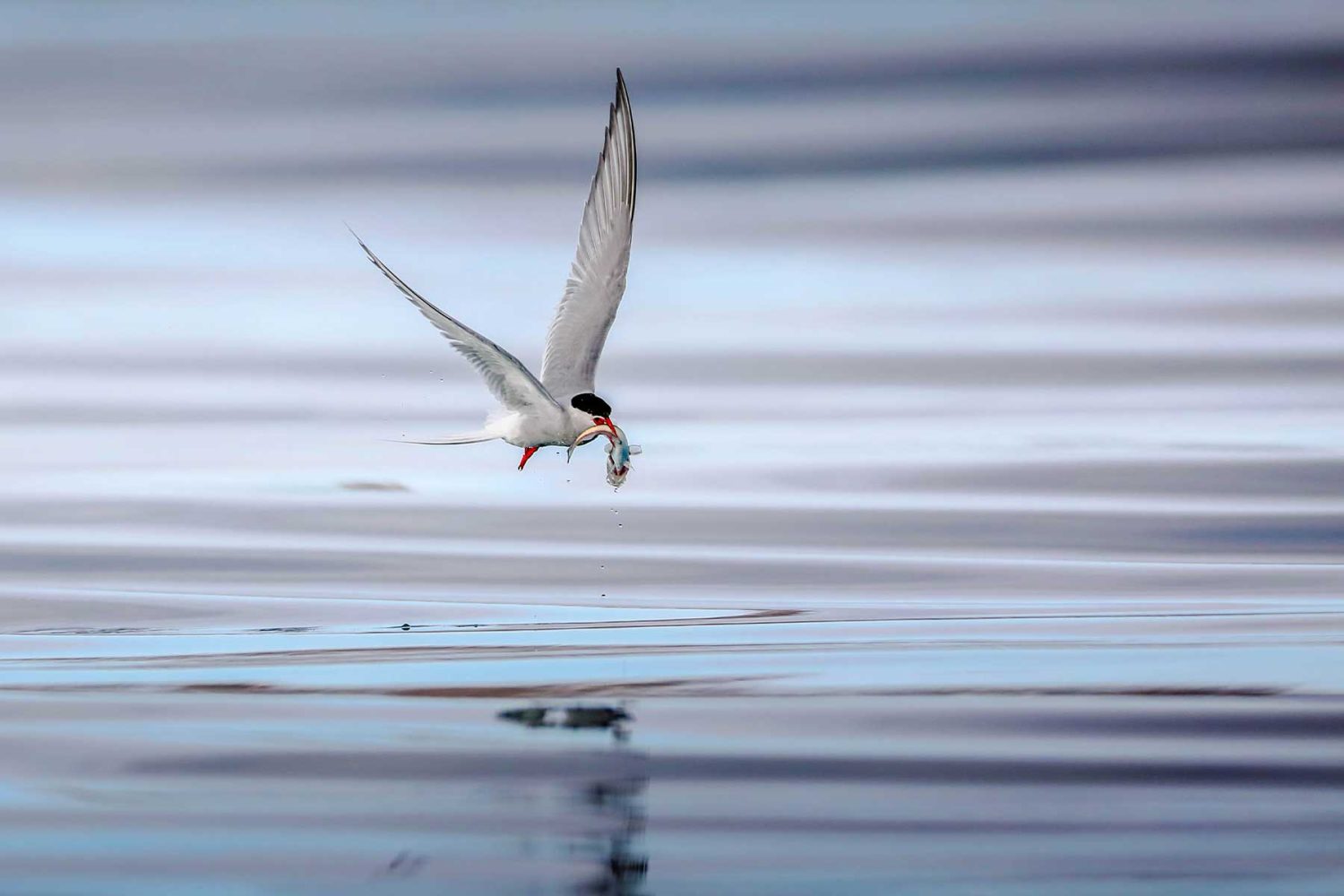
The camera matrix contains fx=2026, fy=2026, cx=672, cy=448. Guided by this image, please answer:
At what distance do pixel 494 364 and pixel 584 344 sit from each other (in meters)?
0.35

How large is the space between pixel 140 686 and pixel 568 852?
105cm

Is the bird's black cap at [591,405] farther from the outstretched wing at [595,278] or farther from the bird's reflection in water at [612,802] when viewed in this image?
the bird's reflection in water at [612,802]

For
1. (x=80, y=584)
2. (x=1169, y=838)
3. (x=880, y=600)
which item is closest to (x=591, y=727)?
(x=1169, y=838)

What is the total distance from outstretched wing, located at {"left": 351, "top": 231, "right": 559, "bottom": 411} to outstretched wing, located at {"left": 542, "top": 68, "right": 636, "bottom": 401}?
0.18 m

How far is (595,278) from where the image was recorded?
3836 millimetres

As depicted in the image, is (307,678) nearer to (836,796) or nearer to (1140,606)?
(836,796)

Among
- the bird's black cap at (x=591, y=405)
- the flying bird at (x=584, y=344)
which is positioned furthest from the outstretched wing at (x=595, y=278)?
the bird's black cap at (x=591, y=405)

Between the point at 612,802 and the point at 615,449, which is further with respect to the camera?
the point at 615,449

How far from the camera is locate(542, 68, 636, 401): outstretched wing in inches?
147

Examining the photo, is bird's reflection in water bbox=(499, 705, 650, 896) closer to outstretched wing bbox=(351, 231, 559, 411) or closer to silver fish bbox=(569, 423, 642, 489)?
outstretched wing bbox=(351, 231, 559, 411)

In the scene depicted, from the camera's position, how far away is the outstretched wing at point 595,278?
3.73m

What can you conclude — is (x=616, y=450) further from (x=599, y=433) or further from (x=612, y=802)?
(x=612, y=802)

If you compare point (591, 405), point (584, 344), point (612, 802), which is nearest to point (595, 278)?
point (584, 344)

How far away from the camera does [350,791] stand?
1881 millimetres
